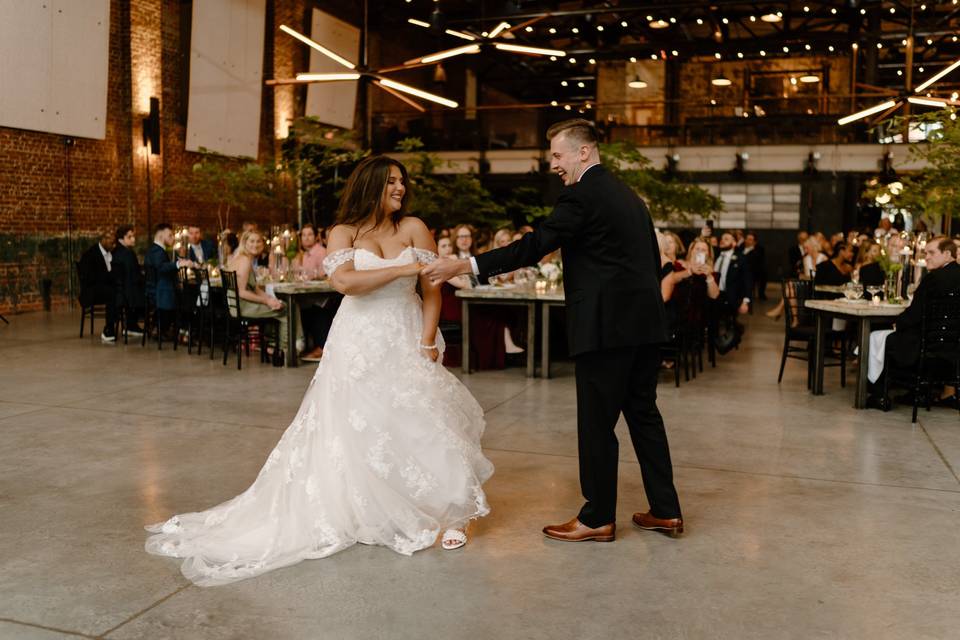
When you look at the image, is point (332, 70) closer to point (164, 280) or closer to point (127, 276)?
point (127, 276)

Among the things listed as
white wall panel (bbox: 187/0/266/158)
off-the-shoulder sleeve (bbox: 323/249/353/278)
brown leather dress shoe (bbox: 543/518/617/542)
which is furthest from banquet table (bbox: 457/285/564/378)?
white wall panel (bbox: 187/0/266/158)

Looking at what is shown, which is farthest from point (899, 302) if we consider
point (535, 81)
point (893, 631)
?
point (535, 81)

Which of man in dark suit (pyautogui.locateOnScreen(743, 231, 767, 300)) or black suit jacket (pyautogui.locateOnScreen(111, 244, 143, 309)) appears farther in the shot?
man in dark suit (pyautogui.locateOnScreen(743, 231, 767, 300))

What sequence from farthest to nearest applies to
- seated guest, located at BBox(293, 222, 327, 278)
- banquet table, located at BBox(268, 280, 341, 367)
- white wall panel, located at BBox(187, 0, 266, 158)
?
white wall panel, located at BBox(187, 0, 266, 158), seated guest, located at BBox(293, 222, 327, 278), banquet table, located at BBox(268, 280, 341, 367)

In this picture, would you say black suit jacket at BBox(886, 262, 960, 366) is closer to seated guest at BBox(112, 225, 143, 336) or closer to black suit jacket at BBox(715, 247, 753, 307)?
black suit jacket at BBox(715, 247, 753, 307)

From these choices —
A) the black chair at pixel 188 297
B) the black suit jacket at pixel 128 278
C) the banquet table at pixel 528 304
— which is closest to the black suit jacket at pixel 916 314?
the banquet table at pixel 528 304

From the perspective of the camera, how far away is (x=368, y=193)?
146 inches

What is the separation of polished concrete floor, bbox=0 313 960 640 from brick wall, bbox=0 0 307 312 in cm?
775

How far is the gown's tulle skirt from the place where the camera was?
11.6 ft

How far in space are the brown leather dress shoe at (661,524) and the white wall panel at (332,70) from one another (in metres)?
17.5

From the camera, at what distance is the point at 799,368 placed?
885 centimetres

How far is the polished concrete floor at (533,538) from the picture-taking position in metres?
2.96

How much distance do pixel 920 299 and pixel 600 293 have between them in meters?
3.86

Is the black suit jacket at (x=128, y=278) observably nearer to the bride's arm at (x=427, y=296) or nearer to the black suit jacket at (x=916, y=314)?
the bride's arm at (x=427, y=296)
